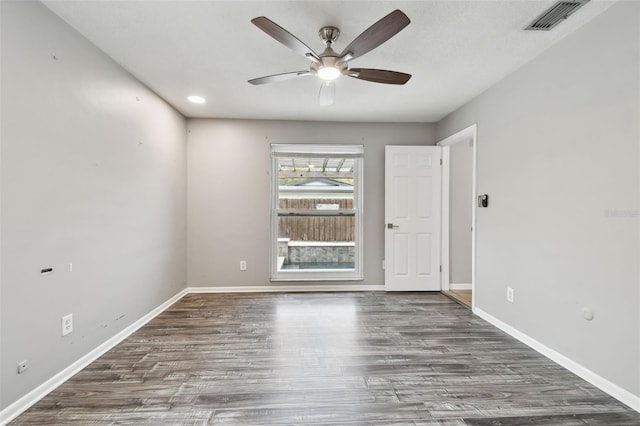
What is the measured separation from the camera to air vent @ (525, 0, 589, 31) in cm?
169

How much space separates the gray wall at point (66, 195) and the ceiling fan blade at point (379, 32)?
1.88 m

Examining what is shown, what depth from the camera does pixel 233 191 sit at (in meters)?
3.88

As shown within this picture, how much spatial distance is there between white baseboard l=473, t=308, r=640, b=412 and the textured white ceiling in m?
2.35

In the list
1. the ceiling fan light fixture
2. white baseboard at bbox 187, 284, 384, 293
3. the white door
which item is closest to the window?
white baseboard at bbox 187, 284, 384, 293

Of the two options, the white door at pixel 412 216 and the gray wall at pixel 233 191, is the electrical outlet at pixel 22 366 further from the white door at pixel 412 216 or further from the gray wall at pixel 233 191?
the white door at pixel 412 216

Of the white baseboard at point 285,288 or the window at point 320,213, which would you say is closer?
the white baseboard at point 285,288

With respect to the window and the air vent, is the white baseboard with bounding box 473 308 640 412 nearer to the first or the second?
the window

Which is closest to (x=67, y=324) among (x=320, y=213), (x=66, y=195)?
(x=66, y=195)

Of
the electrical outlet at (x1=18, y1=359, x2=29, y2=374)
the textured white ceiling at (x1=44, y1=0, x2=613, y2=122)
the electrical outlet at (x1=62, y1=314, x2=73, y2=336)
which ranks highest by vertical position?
the textured white ceiling at (x1=44, y1=0, x2=613, y2=122)

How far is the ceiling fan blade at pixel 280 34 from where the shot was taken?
1.47 m

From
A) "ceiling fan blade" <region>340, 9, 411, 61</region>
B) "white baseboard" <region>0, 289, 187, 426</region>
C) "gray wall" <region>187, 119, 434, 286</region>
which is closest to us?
"ceiling fan blade" <region>340, 9, 411, 61</region>

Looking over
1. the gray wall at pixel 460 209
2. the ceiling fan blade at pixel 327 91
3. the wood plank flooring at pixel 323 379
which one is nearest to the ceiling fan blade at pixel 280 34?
the ceiling fan blade at pixel 327 91

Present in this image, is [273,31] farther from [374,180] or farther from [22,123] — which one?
[374,180]

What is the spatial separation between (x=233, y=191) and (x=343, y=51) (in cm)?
260
